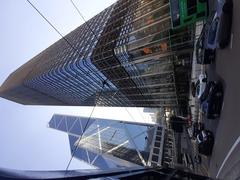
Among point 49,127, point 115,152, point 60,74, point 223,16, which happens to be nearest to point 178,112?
point 115,152

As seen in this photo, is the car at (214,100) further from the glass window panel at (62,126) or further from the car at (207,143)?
the glass window panel at (62,126)

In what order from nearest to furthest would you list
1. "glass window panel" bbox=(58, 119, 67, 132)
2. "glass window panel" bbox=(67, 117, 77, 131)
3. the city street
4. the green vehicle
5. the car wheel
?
the city street
the car wheel
the green vehicle
"glass window panel" bbox=(67, 117, 77, 131)
"glass window panel" bbox=(58, 119, 67, 132)

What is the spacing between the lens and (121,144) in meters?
46.7

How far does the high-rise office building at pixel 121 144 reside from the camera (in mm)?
37312

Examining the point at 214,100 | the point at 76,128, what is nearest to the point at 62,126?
the point at 76,128

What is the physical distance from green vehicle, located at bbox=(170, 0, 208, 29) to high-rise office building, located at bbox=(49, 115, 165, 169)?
16485mm

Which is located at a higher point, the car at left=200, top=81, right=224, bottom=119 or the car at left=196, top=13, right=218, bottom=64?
the car at left=196, top=13, right=218, bottom=64

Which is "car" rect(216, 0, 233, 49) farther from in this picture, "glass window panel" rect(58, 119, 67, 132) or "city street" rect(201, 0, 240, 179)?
"glass window panel" rect(58, 119, 67, 132)

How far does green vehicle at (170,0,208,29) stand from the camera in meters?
18.2

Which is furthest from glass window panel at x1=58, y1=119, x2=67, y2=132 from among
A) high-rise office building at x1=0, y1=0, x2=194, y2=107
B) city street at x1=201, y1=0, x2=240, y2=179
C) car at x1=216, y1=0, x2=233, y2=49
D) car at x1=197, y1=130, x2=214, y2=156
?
car at x1=216, y1=0, x2=233, y2=49

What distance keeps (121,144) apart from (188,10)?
1285 inches

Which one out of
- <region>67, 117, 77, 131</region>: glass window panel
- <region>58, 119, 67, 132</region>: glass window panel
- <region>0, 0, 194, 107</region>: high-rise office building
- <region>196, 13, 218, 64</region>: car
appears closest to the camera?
<region>196, 13, 218, 64</region>: car

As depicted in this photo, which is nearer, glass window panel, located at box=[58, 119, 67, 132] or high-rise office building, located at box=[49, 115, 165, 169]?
high-rise office building, located at box=[49, 115, 165, 169]

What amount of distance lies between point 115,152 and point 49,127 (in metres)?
78.0
